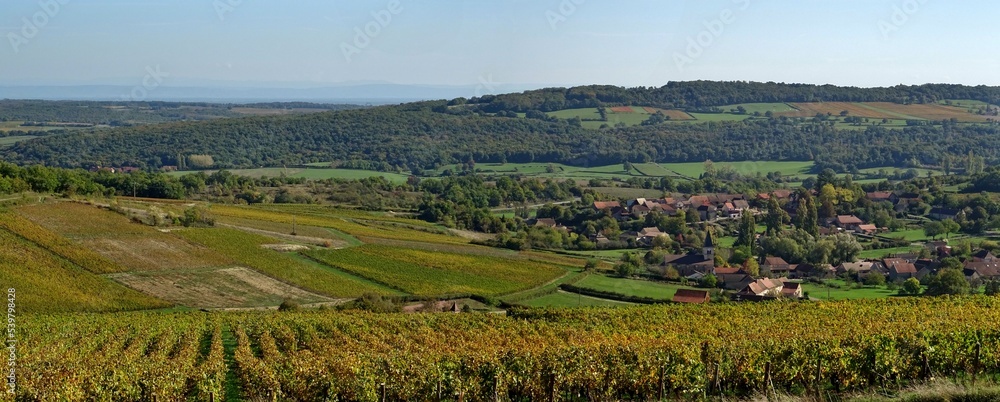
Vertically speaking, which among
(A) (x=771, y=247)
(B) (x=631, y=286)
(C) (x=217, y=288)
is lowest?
(A) (x=771, y=247)

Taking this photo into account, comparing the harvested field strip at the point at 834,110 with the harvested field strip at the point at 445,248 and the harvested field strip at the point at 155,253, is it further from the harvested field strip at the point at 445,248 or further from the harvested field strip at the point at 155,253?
the harvested field strip at the point at 155,253

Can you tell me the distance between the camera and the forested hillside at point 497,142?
151000 mm

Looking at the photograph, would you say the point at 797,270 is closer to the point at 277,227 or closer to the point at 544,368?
Result: the point at 277,227

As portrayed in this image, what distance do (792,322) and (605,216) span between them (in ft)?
202

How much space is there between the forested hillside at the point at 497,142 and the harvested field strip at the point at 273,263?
9101cm

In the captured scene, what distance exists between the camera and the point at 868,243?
81062 millimetres

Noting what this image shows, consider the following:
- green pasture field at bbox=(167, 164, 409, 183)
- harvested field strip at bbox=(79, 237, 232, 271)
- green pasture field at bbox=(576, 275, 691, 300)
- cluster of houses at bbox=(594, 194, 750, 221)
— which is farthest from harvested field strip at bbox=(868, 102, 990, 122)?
harvested field strip at bbox=(79, 237, 232, 271)

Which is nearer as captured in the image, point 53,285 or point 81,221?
point 53,285

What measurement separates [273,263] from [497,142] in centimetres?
12072

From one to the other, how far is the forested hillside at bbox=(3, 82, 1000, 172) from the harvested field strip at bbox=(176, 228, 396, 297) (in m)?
91.0

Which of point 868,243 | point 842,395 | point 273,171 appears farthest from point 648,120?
point 842,395

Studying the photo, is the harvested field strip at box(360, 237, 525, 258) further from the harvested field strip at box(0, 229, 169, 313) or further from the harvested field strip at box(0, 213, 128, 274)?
the harvested field strip at box(0, 229, 169, 313)

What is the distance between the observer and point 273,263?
55.1 meters

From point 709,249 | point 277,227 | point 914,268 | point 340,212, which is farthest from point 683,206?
point 277,227
